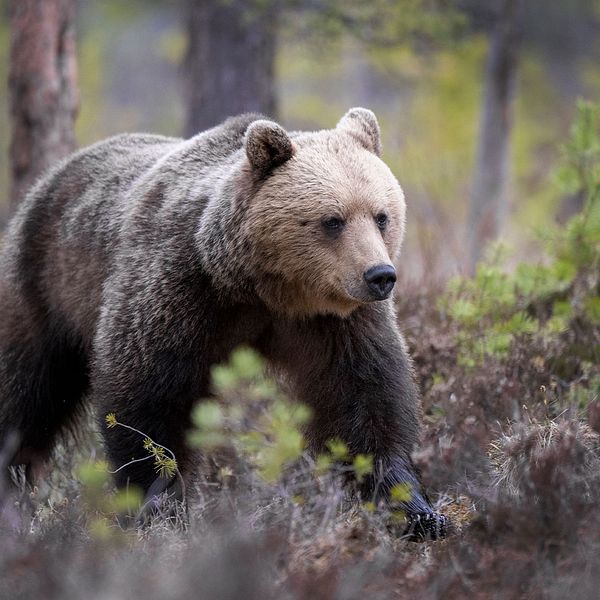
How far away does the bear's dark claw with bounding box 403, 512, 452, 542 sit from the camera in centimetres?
498

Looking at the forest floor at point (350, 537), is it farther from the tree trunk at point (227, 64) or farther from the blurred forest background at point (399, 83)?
the tree trunk at point (227, 64)

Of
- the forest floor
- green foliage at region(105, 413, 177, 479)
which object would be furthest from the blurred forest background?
green foliage at region(105, 413, 177, 479)

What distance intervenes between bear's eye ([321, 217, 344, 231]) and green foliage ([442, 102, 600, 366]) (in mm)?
1906

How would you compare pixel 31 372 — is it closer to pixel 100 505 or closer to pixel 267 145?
pixel 267 145

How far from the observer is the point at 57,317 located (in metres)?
6.10

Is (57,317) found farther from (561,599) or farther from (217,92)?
(217,92)

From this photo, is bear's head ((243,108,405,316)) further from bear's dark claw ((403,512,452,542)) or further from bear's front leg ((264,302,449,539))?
bear's dark claw ((403,512,452,542))

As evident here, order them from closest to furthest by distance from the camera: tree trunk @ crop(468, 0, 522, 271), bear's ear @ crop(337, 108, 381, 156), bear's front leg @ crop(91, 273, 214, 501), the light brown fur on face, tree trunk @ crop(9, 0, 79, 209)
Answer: the light brown fur on face
bear's front leg @ crop(91, 273, 214, 501)
bear's ear @ crop(337, 108, 381, 156)
tree trunk @ crop(9, 0, 79, 209)
tree trunk @ crop(468, 0, 522, 271)

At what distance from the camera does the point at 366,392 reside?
203 inches

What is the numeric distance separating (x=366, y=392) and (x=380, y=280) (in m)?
0.76

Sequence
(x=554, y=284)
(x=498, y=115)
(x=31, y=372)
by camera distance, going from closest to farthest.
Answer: (x=31, y=372), (x=554, y=284), (x=498, y=115)

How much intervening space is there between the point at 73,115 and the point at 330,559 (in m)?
5.86

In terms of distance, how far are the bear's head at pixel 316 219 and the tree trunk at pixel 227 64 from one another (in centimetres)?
632

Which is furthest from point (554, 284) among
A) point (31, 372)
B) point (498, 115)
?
point (498, 115)
